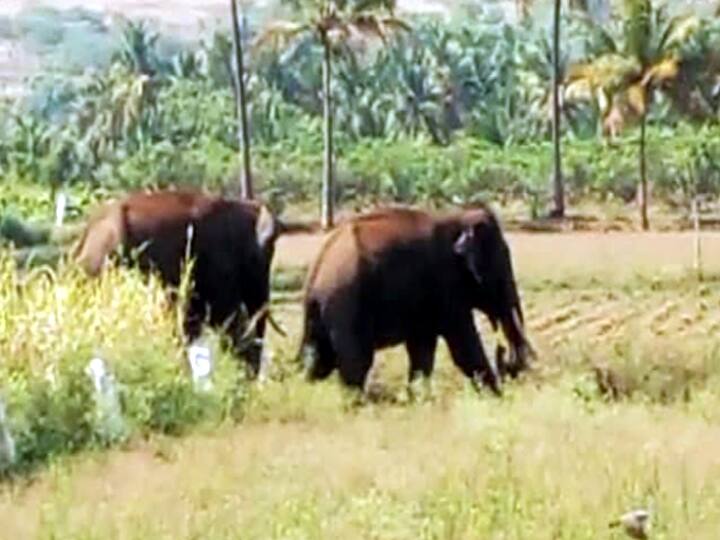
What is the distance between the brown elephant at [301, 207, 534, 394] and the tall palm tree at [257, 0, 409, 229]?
3317 centimetres

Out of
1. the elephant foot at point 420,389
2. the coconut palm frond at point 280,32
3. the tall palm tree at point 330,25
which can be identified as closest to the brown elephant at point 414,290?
the elephant foot at point 420,389

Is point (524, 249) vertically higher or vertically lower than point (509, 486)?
lower

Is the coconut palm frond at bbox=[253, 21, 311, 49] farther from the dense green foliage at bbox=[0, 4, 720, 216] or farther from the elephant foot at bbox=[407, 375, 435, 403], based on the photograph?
the elephant foot at bbox=[407, 375, 435, 403]

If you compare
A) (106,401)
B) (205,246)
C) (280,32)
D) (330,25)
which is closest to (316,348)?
(205,246)

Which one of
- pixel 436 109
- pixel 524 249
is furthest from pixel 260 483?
pixel 436 109

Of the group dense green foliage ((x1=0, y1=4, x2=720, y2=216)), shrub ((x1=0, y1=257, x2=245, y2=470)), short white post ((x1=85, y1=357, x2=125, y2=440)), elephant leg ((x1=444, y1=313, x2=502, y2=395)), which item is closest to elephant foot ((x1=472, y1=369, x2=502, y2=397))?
elephant leg ((x1=444, y1=313, x2=502, y2=395))

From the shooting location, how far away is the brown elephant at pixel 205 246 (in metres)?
16.8

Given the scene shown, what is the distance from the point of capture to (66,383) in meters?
11.3

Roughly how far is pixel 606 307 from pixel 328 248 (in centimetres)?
1409

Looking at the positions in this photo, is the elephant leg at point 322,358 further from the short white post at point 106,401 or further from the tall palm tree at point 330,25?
the tall palm tree at point 330,25

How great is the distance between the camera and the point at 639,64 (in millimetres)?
51031

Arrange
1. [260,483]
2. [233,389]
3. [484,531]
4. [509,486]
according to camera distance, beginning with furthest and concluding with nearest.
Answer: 1. [233,389]
2. [260,483]
3. [509,486]
4. [484,531]

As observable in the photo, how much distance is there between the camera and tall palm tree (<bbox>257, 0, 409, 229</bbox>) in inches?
1961

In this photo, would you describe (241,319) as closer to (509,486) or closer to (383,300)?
(383,300)
